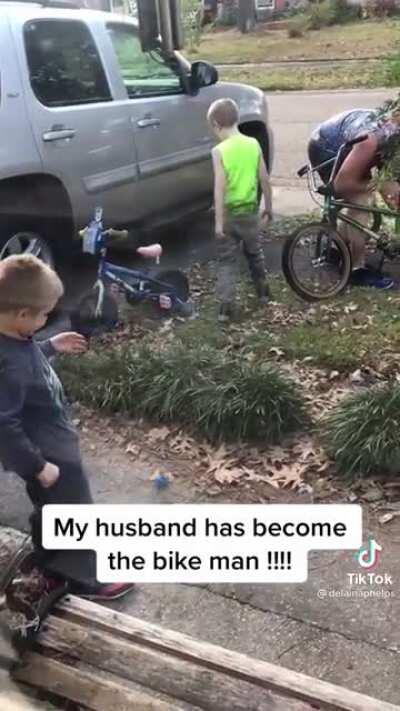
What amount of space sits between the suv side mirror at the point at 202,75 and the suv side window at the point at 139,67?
117 mm

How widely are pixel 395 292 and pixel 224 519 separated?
10.0ft

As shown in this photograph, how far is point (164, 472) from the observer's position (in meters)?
3.51

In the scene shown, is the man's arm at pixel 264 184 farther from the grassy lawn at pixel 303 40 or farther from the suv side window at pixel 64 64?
the suv side window at pixel 64 64

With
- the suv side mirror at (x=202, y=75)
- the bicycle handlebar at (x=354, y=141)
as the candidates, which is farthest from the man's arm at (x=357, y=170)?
the suv side mirror at (x=202, y=75)

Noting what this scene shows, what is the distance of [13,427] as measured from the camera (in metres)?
2.58

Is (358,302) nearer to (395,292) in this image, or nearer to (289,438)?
(395,292)

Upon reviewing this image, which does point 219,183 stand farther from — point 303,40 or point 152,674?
point 152,674

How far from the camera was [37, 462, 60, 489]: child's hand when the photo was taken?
8.85 ft

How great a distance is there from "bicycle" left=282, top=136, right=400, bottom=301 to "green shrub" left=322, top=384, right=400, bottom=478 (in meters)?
1.79

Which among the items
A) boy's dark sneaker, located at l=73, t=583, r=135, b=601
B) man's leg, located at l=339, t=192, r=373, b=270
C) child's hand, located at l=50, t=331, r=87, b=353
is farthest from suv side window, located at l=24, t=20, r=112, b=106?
boy's dark sneaker, located at l=73, t=583, r=135, b=601

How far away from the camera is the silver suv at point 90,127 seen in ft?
16.2

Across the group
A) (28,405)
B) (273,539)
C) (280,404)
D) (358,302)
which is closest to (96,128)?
(358,302)

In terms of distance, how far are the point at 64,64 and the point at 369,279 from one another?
7.34 ft

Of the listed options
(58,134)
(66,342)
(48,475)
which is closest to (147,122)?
(58,134)
